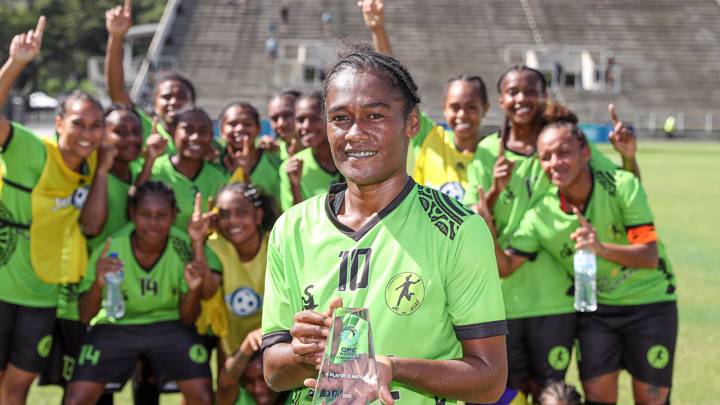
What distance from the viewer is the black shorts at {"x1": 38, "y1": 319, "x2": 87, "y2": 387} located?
5.55 meters

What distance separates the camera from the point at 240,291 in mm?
5242

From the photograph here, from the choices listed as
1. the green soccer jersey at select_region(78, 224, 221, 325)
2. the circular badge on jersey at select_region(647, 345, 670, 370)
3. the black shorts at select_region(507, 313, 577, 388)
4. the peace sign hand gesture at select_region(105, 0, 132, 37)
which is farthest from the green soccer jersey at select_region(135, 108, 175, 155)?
the circular badge on jersey at select_region(647, 345, 670, 370)

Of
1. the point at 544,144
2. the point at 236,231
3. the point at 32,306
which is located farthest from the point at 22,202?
the point at 544,144

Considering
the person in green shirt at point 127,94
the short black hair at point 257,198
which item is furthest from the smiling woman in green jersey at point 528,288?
the person in green shirt at point 127,94

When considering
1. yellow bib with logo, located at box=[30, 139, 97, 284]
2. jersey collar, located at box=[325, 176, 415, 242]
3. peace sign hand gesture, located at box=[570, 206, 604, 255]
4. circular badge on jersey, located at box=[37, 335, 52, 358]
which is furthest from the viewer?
circular badge on jersey, located at box=[37, 335, 52, 358]

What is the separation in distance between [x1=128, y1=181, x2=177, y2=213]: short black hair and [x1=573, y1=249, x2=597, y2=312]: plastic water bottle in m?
2.37

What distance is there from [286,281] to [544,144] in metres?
2.66

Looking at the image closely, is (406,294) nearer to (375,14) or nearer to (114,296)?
(375,14)

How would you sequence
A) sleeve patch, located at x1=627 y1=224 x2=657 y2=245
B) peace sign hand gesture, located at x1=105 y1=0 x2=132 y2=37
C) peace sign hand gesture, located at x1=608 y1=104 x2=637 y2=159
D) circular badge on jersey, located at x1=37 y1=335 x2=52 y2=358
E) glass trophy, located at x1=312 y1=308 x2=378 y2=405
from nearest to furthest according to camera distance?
glass trophy, located at x1=312 y1=308 x2=378 y2=405, sleeve patch, located at x1=627 y1=224 x2=657 y2=245, circular badge on jersey, located at x1=37 y1=335 x2=52 y2=358, peace sign hand gesture, located at x1=608 y1=104 x2=637 y2=159, peace sign hand gesture, located at x1=105 y1=0 x2=132 y2=37

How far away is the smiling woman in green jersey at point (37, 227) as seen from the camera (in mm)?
5156

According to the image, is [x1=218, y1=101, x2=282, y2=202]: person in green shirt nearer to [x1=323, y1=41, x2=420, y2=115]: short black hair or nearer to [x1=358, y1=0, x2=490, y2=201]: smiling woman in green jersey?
[x1=358, y1=0, x2=490, y2=201]: smiling woman in green jersey

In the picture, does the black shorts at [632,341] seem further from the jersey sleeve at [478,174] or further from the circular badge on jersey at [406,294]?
the circular badge on jersey at [406,294]

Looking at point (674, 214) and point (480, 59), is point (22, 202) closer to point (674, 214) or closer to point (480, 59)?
point (674, 214)

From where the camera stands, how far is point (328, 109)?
2.61m
